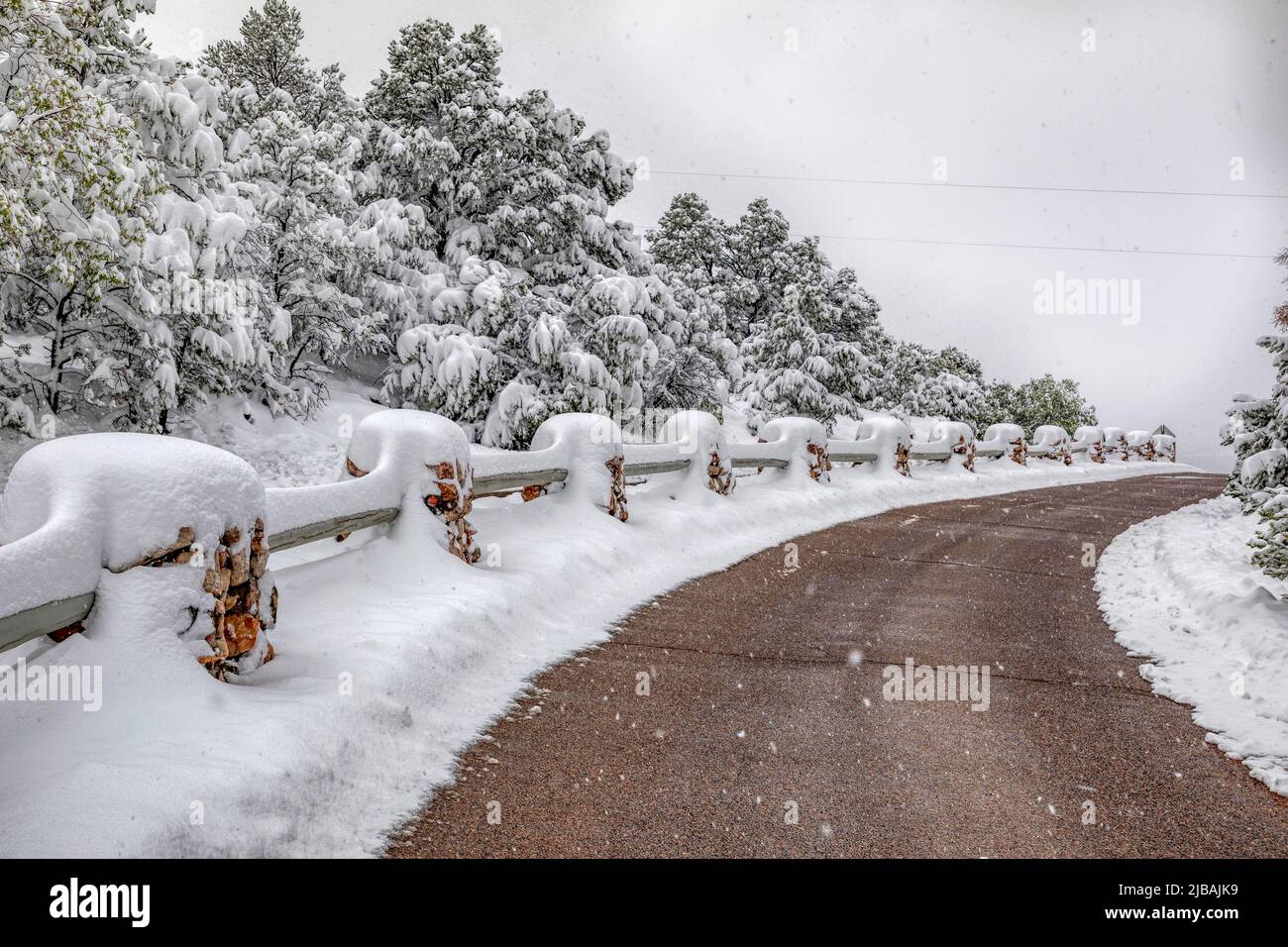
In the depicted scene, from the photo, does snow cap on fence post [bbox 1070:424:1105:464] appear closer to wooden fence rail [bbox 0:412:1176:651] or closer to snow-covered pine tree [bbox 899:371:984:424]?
wooden fence rail [bbox 0:412:1176:651]

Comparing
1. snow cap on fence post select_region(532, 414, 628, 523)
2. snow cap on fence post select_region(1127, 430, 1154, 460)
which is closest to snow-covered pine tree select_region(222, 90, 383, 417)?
snow cap on fence post select_region(532, 414, 628, 523)

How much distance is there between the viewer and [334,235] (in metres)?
16.3

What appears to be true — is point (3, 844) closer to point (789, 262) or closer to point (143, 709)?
point (143, 709)

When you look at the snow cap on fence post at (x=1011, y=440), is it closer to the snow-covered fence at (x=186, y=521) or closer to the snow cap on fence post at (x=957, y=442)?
the snow cap on fence post at (x=957, y=442)

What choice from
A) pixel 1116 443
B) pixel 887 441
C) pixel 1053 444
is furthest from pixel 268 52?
pixel 1116 443

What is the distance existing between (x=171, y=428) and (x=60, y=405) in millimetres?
2344

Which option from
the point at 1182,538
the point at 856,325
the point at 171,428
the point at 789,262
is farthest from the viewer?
the point at 789,262

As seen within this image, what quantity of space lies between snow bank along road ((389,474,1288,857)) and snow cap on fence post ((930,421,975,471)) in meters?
13.2

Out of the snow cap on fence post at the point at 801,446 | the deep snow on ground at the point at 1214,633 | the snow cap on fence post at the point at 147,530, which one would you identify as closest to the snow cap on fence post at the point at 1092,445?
the snow cap on fence post at the point at 801,446

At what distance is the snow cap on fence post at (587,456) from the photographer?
27.4 feet

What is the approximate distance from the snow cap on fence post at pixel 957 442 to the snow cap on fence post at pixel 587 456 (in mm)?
12974

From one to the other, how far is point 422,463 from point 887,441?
1262cm

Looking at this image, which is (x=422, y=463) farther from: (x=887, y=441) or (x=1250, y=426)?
(x=887, y=441)

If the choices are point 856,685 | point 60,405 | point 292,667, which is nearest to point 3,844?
point 292,667
